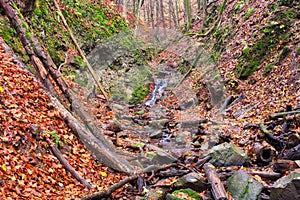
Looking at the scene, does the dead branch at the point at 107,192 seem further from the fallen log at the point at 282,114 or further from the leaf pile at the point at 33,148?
the fallen log at the point at 282,114

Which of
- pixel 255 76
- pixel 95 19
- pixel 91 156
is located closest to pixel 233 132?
pixel 255 76

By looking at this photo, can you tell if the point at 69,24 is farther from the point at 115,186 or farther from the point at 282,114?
the point at 282,114

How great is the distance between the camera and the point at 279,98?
25.2 ft

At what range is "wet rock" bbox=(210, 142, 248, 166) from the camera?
5680mm

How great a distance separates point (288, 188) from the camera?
3.68 m

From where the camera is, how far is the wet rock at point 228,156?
5.68m

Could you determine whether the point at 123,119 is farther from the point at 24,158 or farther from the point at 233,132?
the point at 24,158

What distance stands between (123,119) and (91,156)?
212 inches

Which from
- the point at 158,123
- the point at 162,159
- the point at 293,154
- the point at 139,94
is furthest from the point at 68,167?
the point at 139,94

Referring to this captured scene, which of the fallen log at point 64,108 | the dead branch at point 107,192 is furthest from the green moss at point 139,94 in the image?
the dead branch at point 107,192

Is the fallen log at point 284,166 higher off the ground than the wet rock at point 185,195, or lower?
higher

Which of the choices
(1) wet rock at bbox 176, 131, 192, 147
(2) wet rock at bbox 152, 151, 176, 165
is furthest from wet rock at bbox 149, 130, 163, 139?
(2) wet rock at bbox 152, 151, 176, 165

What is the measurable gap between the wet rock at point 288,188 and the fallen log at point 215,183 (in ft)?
2.74

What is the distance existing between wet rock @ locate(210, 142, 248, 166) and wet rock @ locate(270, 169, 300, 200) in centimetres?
177
